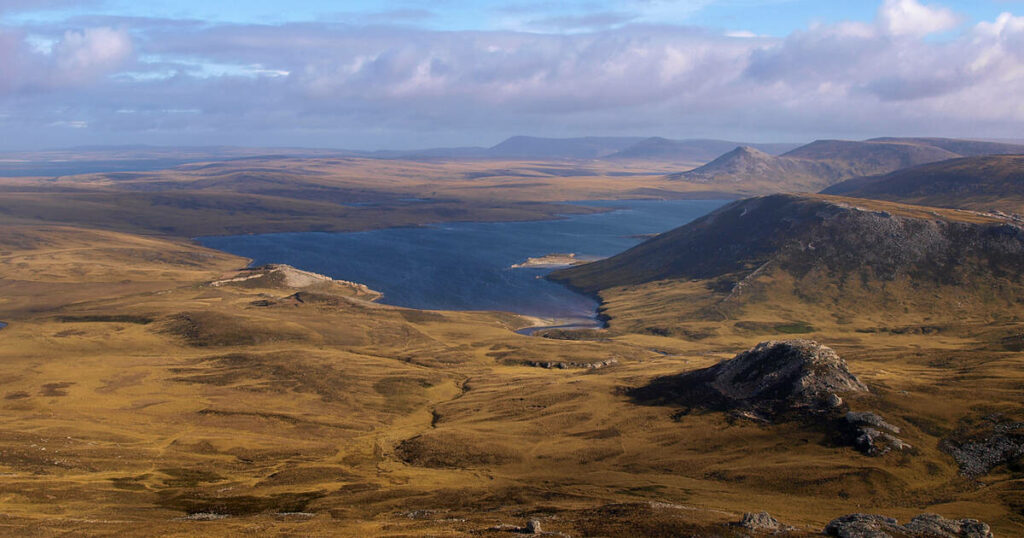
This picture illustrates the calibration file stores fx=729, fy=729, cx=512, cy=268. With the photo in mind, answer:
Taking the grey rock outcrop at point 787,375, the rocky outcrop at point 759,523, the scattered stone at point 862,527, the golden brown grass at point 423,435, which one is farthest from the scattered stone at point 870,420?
the rocky outcrop at point 759,523

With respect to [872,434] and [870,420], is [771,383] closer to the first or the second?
[870,420]

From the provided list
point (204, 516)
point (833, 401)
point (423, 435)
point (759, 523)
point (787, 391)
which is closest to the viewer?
point (759, 523)

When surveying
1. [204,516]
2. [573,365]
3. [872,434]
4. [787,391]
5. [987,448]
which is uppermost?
[787,391]

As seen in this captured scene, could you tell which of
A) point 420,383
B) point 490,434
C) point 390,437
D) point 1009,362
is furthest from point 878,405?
point 420,383

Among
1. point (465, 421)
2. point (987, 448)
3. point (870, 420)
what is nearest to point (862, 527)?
point (870, 420)

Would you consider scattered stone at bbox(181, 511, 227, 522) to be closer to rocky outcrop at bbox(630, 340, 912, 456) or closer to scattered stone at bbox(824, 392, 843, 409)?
rocky outcrop at bbox(630, 340, 912, 456)

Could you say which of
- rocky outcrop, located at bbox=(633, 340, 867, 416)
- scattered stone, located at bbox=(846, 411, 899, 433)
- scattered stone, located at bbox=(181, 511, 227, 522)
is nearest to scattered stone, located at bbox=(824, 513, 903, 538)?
scattered stone, located at bbox=(846, 411, 899, 433)

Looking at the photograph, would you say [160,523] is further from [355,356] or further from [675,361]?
[675,361]
